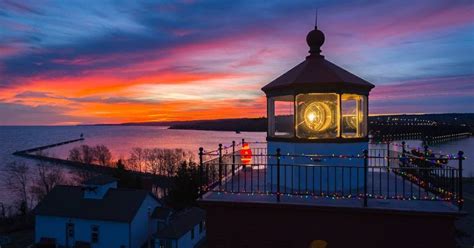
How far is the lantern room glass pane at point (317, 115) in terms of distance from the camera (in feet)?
26.9

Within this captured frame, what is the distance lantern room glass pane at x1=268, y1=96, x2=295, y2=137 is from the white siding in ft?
60.8

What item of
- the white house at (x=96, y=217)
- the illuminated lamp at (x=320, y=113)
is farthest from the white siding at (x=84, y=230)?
the illuminated lamp at (x=320, y=113)

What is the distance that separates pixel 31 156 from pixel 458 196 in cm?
11599

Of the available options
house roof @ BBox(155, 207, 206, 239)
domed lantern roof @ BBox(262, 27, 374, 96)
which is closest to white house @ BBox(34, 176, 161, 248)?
house roof @ BBox(155, 207, 206, 239)

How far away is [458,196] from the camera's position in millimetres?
6520

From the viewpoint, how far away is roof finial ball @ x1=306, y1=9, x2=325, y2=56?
364 inches

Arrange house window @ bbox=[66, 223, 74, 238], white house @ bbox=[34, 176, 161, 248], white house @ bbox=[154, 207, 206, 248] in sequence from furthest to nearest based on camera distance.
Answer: house window @ bbox=[66, 223, 74, 238] < white house @ bbox=[34, 176, 161, 248] < white house @ bbox=[154, 207, 206, 248]

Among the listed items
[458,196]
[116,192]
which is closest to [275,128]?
[458,196]

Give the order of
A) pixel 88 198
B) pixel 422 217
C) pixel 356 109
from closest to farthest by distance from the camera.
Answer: pixel 422 217 < pixel 356 109 < pixel 88 198

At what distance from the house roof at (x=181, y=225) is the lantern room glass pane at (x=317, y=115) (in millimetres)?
17062

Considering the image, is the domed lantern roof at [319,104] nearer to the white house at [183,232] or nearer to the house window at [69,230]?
the white house at [183,232]

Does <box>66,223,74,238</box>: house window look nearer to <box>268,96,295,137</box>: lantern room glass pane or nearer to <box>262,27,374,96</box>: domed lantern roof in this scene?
<box>268,96,295,137</box>: lantern room glass pane

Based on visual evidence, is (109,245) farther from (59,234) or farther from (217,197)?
(217,197)

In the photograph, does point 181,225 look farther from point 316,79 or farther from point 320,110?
point 316,79
